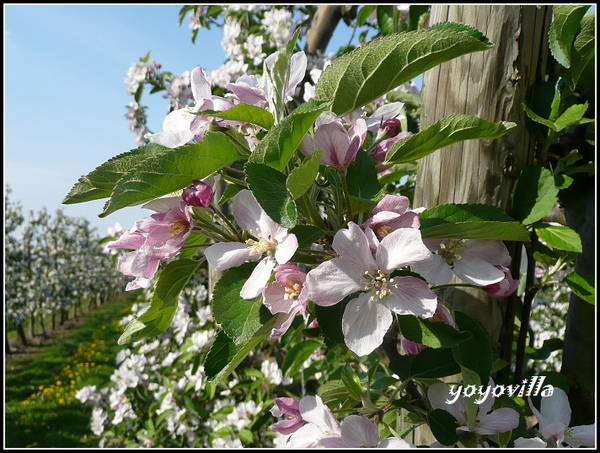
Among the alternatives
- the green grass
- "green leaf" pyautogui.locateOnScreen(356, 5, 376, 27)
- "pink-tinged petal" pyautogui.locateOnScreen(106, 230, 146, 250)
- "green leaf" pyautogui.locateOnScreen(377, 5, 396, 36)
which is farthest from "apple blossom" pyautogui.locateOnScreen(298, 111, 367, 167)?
the green grass

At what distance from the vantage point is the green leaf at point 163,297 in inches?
31.0

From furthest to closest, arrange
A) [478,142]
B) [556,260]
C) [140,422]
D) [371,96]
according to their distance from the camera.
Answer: [140,422]
[556,260]
[478,142]
[371,96]

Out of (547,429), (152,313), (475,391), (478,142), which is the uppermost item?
(478,142)

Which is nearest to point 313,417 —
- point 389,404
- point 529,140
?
point 389,404

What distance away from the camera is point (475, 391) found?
0.83 meters

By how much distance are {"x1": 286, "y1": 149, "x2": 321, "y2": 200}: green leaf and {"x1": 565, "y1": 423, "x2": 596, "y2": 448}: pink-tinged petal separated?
33.1 inches

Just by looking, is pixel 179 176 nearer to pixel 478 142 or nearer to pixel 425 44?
pixel 425 44

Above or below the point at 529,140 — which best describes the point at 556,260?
below

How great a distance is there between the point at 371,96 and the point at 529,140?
0.57 metres

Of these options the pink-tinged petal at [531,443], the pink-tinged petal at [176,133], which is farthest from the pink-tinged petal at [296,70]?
the pink-tinged petal at [531,443]

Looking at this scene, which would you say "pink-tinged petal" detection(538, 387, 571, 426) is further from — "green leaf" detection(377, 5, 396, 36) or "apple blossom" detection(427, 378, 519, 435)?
"green leaf" detection(377, 5, 396, 36)

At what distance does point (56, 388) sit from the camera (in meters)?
7.66

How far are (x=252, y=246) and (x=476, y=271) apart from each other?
41cm

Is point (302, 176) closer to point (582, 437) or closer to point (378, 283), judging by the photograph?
point (378, 283)
